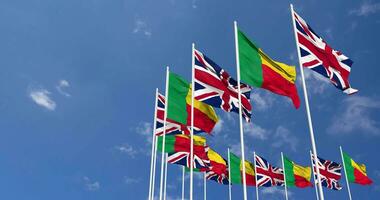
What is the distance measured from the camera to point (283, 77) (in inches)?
636

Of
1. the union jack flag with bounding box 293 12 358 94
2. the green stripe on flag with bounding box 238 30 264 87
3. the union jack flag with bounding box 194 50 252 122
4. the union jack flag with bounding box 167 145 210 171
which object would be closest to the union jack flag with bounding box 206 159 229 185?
A: the union jack flag with bounding box 167 145 210 171

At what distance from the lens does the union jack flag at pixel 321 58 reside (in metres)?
15.9

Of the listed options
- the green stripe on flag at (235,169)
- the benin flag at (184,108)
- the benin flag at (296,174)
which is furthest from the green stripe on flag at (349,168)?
the benin flag at (184,108)

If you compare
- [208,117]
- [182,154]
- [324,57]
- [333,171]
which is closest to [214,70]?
[208,117]

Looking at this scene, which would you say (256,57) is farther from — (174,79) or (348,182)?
(348,182)

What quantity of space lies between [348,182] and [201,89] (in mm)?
23084

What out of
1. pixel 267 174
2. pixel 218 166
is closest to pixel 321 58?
pixel 218 166

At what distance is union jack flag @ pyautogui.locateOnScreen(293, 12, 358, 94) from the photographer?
627 inches

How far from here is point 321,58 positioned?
1628 centimetres

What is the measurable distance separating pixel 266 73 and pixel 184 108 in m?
6.41

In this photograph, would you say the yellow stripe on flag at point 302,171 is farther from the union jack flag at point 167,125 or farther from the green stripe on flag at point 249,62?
the green stripe on flag at point 249,62

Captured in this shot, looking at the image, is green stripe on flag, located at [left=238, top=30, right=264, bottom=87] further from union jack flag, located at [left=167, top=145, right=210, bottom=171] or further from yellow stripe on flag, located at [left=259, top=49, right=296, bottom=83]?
union jack flag, located at [left=167, top=145, right=210, bottom=171]

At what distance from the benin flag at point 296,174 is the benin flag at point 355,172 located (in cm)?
351

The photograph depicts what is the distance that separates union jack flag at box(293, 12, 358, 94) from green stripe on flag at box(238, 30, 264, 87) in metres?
1.79
